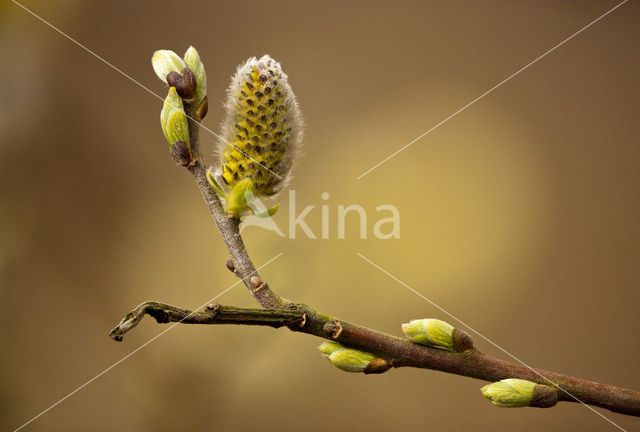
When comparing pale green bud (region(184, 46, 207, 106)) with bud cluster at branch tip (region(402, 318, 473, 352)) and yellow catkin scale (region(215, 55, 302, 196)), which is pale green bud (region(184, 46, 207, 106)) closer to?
yellow catkin scale (region(215, 55, 302, 196))

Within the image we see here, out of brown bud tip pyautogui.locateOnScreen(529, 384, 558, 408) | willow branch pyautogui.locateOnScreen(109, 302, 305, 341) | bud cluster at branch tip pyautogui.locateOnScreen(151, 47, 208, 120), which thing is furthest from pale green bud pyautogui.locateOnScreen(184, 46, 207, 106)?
brown bud tip pyautogui.locateOnScreen(529, 384, 558, 408)

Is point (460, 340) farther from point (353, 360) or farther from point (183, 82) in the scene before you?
point (183, 82)

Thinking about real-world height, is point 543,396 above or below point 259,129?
below

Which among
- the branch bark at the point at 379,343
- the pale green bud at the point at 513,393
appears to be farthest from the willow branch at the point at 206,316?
the pale green bud at the point at 513,393

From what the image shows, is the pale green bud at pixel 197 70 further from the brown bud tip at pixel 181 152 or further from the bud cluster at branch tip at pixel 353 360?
the bud cluster at branch tip at pixel 353 360

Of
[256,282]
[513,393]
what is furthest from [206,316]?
[513,393]

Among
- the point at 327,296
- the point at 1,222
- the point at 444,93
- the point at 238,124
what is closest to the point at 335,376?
the point at 327,296

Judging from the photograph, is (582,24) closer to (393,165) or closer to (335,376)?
(393,165)
